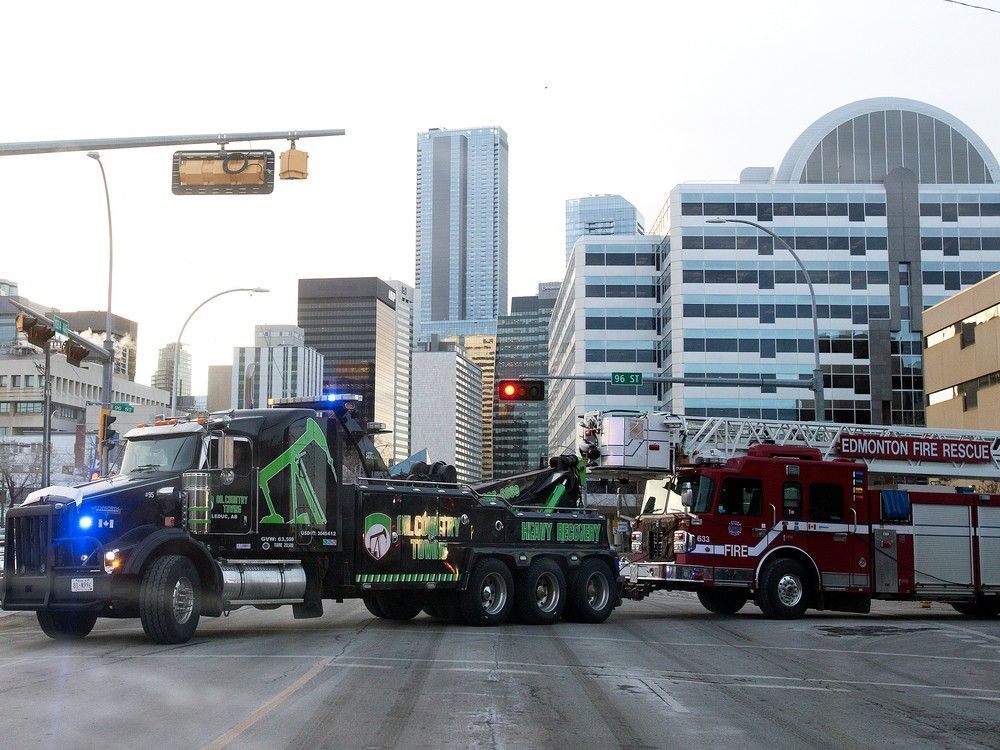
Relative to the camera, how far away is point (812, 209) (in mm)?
101562

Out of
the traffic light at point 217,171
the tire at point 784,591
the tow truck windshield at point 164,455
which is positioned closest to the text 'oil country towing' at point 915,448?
the tire at point 784,591

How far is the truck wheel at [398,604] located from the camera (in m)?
19.8

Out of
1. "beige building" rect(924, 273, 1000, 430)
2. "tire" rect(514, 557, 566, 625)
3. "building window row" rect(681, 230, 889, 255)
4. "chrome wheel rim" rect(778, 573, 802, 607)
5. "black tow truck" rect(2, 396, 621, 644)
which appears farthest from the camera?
"building window row" rect(681, 230, 889, 255)

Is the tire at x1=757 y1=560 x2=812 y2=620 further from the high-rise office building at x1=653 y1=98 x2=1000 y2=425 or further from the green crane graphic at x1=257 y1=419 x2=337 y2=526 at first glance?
the high-rise office building at x1=653 y1=98 x2=1000 y2=425

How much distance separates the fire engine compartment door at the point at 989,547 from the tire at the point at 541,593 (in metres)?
10.2

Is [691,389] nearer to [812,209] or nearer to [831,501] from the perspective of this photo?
[812,209]

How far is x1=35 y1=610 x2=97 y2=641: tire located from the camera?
53.0 ft

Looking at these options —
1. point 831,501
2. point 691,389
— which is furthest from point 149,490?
point 691,389

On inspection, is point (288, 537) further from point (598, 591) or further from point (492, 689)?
Answer: point (598, 591)

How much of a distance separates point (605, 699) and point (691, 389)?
8980 centimetres

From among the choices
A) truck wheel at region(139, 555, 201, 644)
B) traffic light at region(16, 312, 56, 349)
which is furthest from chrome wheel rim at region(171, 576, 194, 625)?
traffic light at region(16, 312, 56, 349)

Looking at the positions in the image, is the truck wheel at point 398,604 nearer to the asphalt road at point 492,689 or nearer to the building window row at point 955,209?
the asphalt road at point 492,689

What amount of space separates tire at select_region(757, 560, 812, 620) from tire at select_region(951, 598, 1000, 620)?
446cm

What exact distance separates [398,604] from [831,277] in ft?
291
